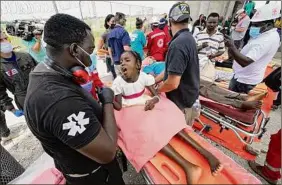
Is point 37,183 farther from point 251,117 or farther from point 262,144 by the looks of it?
point 262,144

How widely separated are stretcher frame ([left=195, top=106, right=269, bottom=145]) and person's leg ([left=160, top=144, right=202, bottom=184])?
1151mm

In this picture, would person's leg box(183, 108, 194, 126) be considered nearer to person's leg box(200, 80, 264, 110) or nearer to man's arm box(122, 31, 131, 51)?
person's leg box(200, 80, 264, 110)

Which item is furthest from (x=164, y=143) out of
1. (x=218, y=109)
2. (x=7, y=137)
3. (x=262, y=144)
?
(x=7, y=137)

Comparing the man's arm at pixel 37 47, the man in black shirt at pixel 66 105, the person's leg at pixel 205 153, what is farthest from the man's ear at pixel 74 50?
the man's arm at pixel 37 47

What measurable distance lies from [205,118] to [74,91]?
2.22 metres

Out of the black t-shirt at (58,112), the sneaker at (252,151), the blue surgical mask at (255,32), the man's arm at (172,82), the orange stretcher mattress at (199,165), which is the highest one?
the blue surgical mask at (255,32)

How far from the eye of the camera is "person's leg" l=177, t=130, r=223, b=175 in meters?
1.28

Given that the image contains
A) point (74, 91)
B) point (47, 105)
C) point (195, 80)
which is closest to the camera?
point (47, 105)

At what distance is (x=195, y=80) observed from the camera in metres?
1.87

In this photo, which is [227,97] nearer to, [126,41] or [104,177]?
[104,177]

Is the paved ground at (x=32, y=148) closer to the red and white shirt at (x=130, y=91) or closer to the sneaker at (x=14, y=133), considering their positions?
the sneaker at (x=14, y=133)

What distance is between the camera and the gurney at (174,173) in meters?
1.22

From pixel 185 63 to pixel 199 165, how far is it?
2.99 ft

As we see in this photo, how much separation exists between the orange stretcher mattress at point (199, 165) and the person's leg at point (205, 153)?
0.03 m
